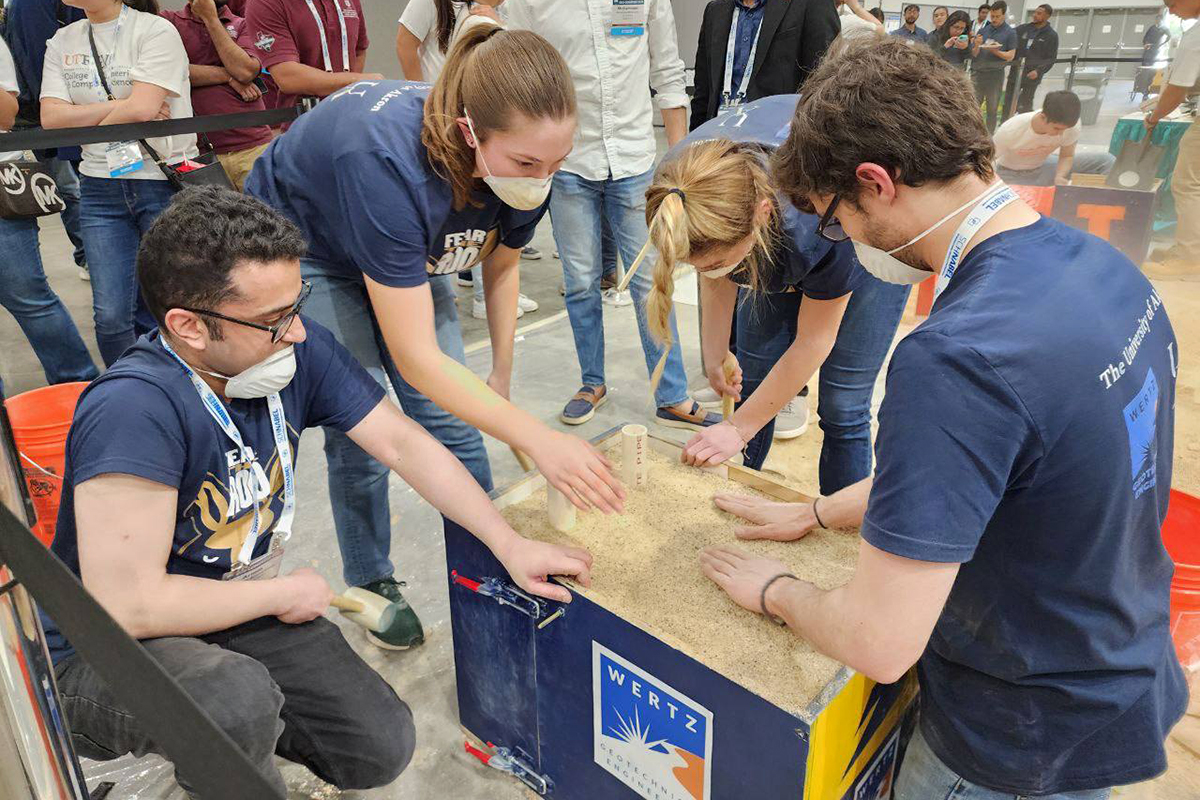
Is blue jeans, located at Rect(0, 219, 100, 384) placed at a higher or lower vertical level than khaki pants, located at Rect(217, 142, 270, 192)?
lower

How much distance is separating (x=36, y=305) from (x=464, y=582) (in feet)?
7.45

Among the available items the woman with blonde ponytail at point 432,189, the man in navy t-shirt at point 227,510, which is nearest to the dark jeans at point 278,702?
the man in navy t-shirt at point 227,510

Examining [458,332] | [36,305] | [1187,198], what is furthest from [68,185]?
[1187,198]

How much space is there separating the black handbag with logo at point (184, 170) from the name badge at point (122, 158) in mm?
34

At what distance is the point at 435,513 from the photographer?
2.56 meters

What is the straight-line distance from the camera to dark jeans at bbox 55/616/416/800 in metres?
1.25

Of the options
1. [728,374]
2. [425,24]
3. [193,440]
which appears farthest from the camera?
[425,24]

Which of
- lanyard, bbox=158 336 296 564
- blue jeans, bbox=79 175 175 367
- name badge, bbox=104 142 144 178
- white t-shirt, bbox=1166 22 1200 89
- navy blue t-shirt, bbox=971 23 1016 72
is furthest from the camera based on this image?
navy blue t-shirt, bbox=971 23 1016 72

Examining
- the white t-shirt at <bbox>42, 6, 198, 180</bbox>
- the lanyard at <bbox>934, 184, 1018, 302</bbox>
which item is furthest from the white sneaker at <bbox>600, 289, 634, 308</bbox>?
the lanyard at <bbox>934, 184, 1018, 302</bbox>

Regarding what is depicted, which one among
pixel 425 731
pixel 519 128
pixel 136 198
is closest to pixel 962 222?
pixel 519 128

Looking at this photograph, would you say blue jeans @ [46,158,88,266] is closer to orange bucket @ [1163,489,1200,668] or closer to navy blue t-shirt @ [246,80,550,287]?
navy blue t-shirt @ [246,80,550,287]

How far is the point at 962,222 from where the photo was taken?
95cm

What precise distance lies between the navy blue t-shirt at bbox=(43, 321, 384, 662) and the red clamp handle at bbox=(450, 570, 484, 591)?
347 millimetres

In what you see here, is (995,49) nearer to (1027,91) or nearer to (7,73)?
(1027,91)
